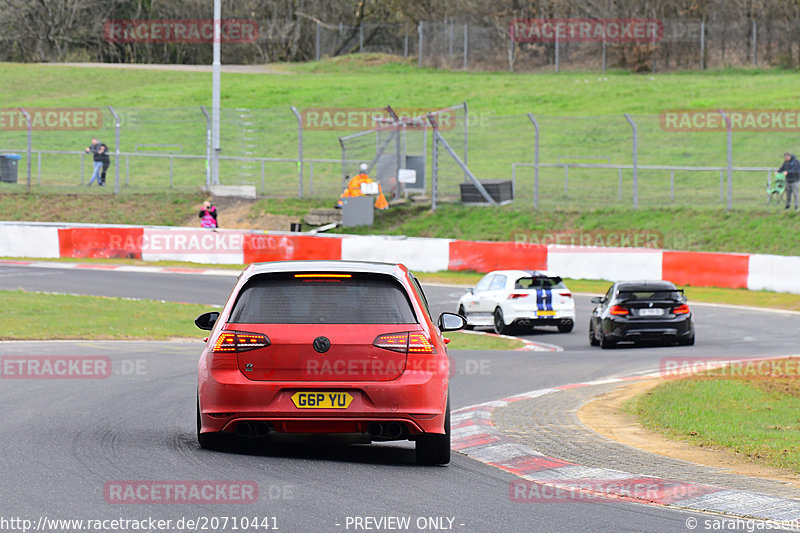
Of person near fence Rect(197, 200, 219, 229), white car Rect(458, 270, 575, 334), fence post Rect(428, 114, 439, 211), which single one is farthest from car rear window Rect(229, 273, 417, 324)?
fence post Rect(428, 114, 439, 211)

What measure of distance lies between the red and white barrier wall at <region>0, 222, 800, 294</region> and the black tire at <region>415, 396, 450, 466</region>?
837 inches

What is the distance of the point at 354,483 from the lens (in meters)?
7.80

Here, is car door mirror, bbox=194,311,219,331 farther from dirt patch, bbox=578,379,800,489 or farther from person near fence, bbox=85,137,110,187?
person near fence, bbox=85,137,110,187

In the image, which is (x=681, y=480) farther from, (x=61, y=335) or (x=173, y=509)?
(x=61, y=335)

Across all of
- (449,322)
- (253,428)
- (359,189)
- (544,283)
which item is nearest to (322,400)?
(253,428)

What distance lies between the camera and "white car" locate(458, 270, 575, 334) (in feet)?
74.9

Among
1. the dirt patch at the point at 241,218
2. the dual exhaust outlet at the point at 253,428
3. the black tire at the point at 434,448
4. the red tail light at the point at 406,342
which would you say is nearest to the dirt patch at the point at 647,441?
the black tire at the point at 434,448

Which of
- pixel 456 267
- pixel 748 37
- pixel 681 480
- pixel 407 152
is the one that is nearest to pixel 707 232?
pixel 456 267

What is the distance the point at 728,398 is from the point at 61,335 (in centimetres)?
1030

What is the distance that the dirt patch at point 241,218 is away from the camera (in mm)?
37750

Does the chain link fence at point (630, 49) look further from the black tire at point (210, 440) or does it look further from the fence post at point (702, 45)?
the black tire at point (210, 440)

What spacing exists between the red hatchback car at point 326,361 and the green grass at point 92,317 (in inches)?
434

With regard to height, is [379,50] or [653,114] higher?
[379,50]

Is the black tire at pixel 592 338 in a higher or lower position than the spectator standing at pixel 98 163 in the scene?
lower
